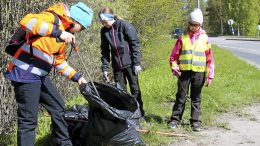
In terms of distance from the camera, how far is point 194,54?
19.7 feet

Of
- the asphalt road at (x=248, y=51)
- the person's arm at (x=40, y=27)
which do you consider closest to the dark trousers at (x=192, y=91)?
the person's arm at (x=40, y=27)

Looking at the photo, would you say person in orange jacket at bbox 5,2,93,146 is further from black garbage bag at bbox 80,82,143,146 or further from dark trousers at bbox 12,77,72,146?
black garbage bag at bbox 80,82,143,146

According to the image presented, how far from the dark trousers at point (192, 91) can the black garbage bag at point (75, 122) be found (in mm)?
1519

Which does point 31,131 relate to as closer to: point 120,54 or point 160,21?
point 120,54

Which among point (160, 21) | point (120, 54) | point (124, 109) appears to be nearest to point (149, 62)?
point (160, 21)

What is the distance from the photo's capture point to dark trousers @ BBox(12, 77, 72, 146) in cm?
432

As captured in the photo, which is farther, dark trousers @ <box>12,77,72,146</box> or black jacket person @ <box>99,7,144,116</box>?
black jacket person @ <box>99,7,144,116</box>

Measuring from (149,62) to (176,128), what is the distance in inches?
358

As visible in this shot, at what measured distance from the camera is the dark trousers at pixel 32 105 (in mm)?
4320

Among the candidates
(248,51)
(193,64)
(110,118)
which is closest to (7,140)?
(110,118)

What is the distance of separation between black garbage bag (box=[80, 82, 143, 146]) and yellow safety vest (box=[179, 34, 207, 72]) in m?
1.42

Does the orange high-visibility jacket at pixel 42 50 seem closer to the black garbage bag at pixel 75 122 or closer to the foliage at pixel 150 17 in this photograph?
the black garbage bag at pixel 75 122

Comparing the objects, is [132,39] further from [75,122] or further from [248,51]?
[248,51]

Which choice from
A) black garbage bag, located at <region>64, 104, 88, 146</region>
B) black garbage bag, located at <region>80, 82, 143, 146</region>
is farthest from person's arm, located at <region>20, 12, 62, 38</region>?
black garbage bag, located at <region>64, 104, 88, 146</region>
